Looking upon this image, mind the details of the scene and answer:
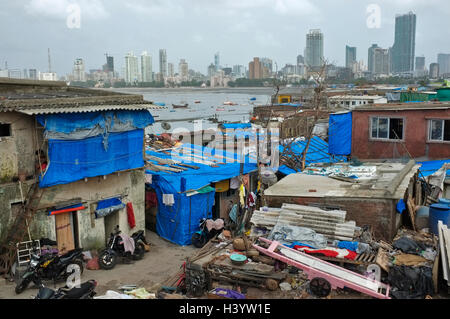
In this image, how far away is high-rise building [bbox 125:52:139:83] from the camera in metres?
149

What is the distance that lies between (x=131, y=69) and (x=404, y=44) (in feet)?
321

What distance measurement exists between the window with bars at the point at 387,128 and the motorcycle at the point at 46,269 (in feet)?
46.5

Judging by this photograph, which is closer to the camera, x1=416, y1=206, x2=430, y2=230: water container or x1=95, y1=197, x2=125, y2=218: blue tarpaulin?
x1=416, y1=206, x2=430, y2=230: water container

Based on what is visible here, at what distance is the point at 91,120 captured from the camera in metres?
12.6

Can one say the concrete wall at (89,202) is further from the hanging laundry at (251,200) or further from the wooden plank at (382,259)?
the wooden plank at (382,259)

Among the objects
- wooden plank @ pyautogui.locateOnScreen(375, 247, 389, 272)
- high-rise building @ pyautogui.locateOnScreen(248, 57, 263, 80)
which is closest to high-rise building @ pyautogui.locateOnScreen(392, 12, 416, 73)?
high-rise building @ pyautogui.locateOnScreen(248, 57, 263, 80)

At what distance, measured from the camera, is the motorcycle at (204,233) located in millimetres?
14391

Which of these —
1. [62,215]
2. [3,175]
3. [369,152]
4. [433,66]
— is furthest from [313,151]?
[433,66]

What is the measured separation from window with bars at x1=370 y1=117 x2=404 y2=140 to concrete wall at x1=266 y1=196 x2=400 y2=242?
359 inches

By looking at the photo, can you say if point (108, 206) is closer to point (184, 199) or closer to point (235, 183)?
point (184, 199)

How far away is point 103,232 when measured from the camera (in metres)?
13.7

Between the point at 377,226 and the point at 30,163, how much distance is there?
967 cm

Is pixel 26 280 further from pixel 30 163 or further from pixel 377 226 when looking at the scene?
pixel 377 226

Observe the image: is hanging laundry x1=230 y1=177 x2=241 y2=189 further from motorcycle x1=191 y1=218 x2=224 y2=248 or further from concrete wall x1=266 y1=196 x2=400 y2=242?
concrete wall x1=266 y1=196 x2=400 y2=242
